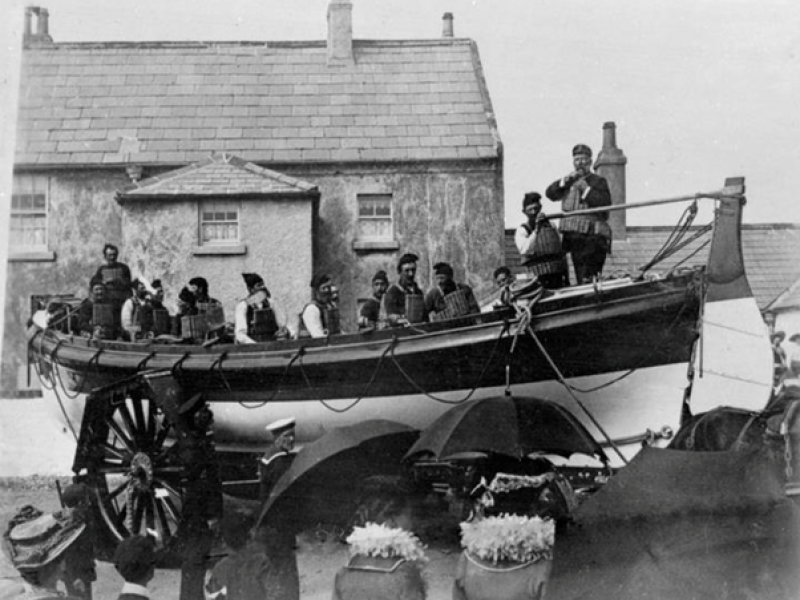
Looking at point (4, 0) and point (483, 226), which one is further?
point (483, 226)

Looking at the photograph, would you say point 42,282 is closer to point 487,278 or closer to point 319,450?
point 487,278

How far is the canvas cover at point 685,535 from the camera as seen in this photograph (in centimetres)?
388

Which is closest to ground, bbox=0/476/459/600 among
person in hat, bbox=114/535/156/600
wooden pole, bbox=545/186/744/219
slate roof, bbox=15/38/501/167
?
person in hat, bbox=114/535/156/600

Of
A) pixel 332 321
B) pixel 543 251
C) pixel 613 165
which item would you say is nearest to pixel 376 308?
pixel 332 321

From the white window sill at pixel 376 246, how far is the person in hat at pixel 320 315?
3.64m

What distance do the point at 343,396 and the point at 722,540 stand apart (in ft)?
9.78

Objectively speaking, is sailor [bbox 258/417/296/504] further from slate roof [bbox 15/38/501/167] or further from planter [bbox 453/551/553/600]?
slate roof [bbox 15/38/501/167]

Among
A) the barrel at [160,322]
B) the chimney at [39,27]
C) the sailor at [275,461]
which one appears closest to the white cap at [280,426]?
the sailor at [275,461]

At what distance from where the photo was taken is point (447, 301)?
642 centimetres

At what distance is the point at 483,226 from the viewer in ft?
36.1

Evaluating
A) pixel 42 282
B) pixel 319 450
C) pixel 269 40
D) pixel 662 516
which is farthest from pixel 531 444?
pixel 269 40

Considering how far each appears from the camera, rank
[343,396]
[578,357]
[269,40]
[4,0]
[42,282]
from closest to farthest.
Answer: [4,0] < [578,357] < [343,396] < [42,282] < [269,40]

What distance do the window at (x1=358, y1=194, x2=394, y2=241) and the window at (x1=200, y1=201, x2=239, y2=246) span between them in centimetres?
160

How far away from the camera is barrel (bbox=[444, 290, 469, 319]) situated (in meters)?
6.35
